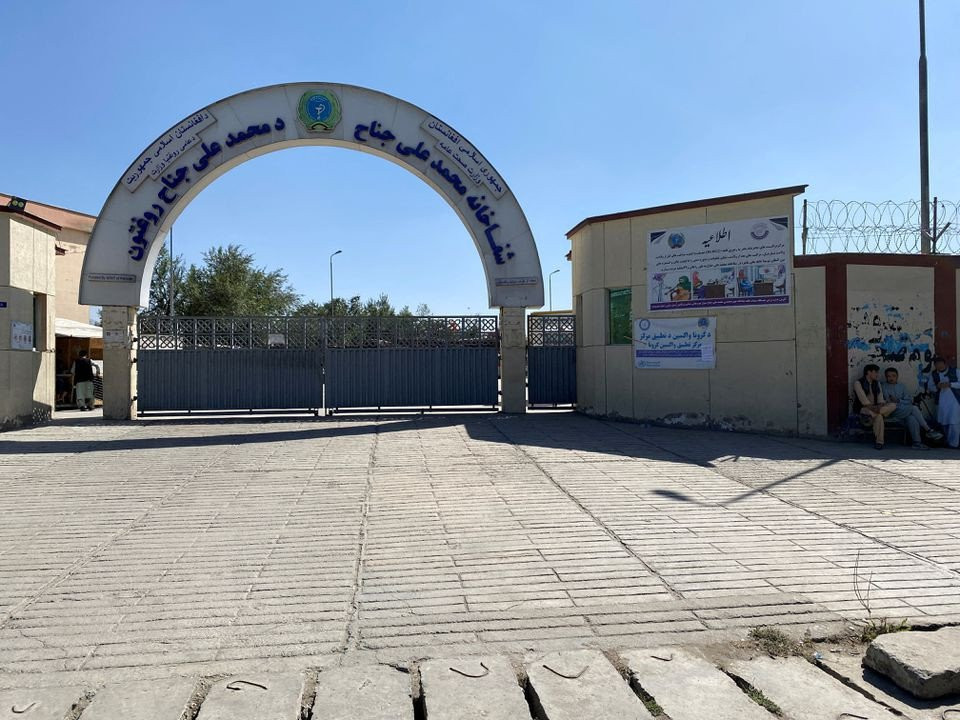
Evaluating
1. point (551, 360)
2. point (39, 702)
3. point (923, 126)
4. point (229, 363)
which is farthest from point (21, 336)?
point (923, 126)

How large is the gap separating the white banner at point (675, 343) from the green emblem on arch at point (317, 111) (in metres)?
7.64

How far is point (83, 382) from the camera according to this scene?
17922 millimetres

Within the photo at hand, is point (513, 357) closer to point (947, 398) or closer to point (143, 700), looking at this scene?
point (947, 398)

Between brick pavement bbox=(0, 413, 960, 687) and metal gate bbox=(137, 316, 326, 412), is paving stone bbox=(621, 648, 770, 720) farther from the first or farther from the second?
metal gate bbox=(137, 316, 326, 412)

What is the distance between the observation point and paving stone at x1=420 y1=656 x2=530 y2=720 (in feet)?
10.3

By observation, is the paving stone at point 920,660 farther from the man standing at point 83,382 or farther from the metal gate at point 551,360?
the man standing at point 83,382

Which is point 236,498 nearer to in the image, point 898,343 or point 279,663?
point 279,663

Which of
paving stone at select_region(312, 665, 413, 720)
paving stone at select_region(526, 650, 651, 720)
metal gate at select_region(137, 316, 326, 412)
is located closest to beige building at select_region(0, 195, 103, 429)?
metal gate at select_region(137, 316, 326, 412)

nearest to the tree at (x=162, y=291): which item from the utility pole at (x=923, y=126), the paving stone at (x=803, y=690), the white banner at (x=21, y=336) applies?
the white banner at (x=21, y=336)

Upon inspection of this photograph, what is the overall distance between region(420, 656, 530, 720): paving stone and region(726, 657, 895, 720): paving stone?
45.3 inches

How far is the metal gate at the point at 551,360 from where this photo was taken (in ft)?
51.8

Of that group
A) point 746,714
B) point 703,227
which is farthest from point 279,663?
point 703,227

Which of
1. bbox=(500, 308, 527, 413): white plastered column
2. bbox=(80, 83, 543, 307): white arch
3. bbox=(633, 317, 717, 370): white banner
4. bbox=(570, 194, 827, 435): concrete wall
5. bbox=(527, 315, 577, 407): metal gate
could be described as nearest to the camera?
bbox=(570, 194, 827, 435): concrete wall

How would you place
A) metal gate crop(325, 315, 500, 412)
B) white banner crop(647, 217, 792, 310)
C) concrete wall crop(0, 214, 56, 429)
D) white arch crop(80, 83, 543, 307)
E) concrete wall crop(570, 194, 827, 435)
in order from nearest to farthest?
concrete wall crop(570, 194, 827, 435), white banner crop(647, 217, 792, 310), concrete wall crop(0, 214, 56, 429), white arch crop(80, 83, 543, 307), metal gate crop(325, 315, 500, 412)
